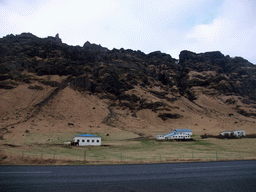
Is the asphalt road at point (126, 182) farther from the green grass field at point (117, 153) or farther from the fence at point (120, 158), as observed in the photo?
the fence at point (120, 158)

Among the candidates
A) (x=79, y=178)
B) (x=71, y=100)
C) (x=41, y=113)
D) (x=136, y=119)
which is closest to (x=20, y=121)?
(x=41, y=113)

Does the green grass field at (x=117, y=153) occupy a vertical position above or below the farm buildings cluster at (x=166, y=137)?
below

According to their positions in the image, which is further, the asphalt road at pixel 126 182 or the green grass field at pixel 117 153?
the green grass field at pixel 117 153

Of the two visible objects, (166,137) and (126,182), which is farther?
(166,137)

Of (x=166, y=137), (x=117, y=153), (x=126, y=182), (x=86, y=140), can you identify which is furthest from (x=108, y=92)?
(x=126, y=182)

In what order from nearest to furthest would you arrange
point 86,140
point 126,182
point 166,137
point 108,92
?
1. point 126,182
2. point 86,140
3. point 166,137
4. point 108,92

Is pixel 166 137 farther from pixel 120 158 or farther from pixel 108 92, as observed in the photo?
pixel 108 92

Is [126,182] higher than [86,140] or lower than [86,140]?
lower

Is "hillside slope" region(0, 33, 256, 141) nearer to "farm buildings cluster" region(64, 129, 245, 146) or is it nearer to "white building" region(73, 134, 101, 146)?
"farm buildings cluster" region(64, 129, 245, 146)

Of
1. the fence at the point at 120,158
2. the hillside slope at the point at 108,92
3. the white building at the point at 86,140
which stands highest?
the hillside slope at the point at 108,92

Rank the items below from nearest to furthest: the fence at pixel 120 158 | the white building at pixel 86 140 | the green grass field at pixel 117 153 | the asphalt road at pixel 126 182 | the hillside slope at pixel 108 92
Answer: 1. the asphalt road at pixel 126 182
2. the fence at pixel 120 158
3. the green grass field at pixel 117 153
4. the white building at pixel 86 140
5. the hillside slope at pixel 108 92

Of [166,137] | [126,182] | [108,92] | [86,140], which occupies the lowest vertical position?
[126,182]

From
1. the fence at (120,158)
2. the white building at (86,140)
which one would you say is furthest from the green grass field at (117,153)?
the white building at (86,140)

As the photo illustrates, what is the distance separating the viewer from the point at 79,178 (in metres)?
13.0
